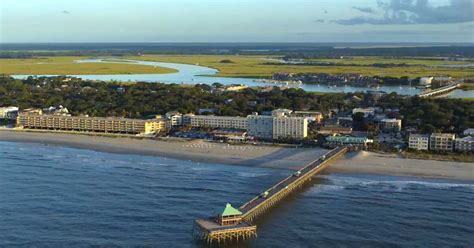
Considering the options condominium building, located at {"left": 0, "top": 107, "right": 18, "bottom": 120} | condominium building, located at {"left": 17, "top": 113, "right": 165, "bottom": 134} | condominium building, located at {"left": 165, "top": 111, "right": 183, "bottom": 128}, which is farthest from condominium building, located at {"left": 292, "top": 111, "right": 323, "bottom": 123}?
condominium building, located at {"left": 0, "top": 107, "right": 18, "bottom": 120}

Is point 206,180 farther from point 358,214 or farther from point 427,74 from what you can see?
point 427,74

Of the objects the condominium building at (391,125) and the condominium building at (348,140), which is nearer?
the condominium building at (348,140)

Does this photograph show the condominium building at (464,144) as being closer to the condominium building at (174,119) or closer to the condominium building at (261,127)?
the condominium building at (261,127)

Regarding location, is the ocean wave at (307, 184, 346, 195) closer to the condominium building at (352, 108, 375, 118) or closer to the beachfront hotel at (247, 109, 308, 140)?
the beachfront hotel at (247, 109, 308, 140)

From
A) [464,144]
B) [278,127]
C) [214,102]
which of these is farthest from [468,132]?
[214,102]

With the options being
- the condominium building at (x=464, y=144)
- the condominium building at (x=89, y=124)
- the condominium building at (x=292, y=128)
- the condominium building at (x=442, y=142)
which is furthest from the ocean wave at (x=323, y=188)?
the condominium building at (x=89, y=124)

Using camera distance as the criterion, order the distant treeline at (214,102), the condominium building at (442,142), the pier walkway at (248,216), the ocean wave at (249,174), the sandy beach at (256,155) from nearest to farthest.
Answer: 1. the pier walkway at (248,216)
2. the ocean wave at (249,174)
3. the sandy beach at (256,155)
4. the condominium building at (442,142)
5. the distant treeline at (214,102)

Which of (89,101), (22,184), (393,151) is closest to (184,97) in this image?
(89,101)
